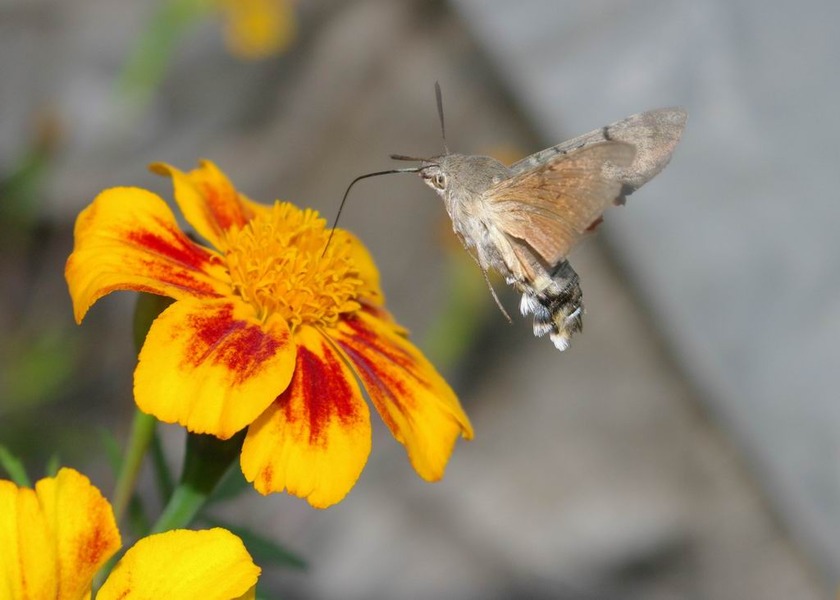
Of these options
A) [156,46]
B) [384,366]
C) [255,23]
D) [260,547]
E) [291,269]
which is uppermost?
[156,46]

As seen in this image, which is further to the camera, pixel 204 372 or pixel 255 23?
pixel 255 23

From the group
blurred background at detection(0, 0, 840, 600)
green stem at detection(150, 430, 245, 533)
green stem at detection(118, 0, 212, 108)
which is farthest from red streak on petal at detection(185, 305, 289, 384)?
green stem at detection(118, 0, 212, 108)

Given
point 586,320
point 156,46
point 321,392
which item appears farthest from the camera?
point 586,320

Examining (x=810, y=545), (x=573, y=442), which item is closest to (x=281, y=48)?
(x=573, y=442)

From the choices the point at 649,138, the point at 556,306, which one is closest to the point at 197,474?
the point at 556,306

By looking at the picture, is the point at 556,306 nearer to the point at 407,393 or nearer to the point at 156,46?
the point at 407,393

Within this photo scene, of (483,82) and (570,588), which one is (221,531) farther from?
(483,82)

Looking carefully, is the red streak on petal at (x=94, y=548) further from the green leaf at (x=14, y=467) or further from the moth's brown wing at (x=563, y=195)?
the moth's brown wing at (x=563, y=195)
